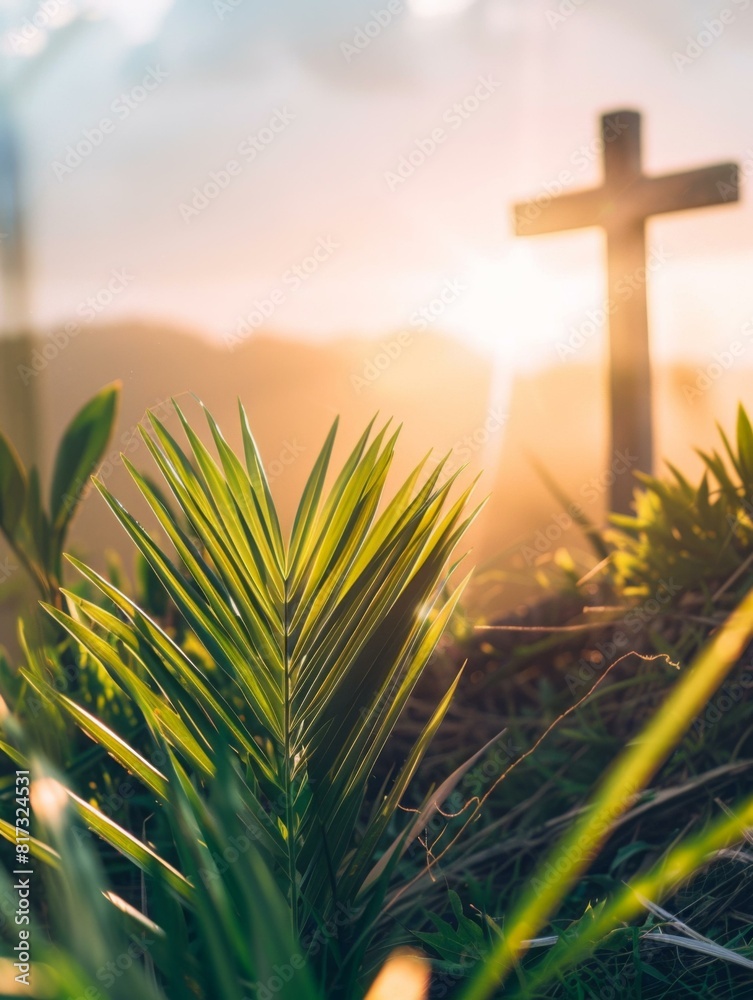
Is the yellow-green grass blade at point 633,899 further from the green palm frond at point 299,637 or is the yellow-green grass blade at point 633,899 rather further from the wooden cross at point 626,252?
the wooden cross at point 626,252

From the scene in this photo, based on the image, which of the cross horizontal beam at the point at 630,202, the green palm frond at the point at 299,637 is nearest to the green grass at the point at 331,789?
the green palm frond at the point at 299,637

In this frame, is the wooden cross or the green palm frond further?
the wooden cross

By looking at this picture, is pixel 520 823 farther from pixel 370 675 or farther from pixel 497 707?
pixel 370 675

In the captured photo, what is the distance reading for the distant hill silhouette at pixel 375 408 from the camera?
113cm

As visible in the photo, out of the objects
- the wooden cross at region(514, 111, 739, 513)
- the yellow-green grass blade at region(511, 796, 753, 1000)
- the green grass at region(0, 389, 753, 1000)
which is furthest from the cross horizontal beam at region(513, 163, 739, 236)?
the yellow-green grass blade at region(511, 796, 753, 1000)

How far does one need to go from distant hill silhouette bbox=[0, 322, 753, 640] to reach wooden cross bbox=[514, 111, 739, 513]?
3.2 inches

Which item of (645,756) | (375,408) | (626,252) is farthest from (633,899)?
(626,252)

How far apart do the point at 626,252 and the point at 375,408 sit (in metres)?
0.65

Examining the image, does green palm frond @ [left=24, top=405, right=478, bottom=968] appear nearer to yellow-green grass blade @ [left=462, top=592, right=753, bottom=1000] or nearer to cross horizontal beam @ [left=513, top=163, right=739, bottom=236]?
yellow-green grass blade @ [left=462, top=592, right=753, bottom=1000]

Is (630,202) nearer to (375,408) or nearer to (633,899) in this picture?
(375,408)

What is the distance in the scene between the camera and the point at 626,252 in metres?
1.51

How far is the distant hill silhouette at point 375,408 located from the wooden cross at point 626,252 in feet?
0.27

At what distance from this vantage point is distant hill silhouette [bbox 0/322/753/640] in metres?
1.13

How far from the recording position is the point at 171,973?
370mm
